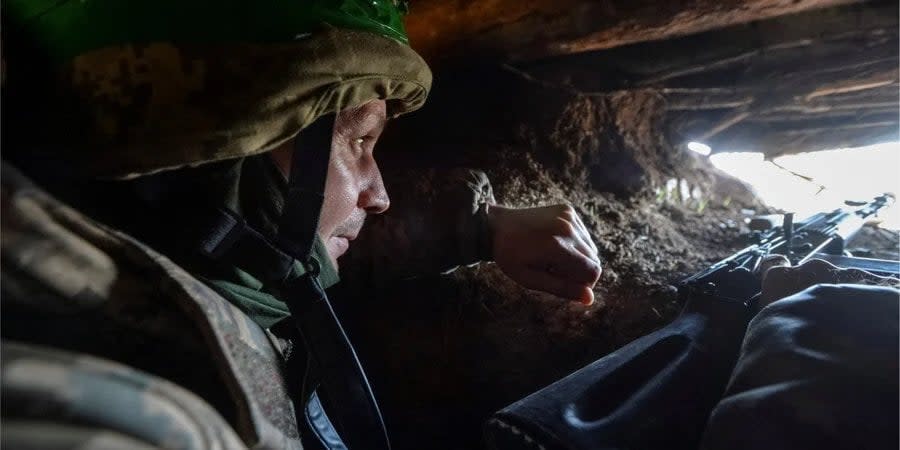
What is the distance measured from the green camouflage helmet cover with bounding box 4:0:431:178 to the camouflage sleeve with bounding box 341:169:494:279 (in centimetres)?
77

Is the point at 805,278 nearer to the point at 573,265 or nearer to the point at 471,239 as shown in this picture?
the point at 573,265

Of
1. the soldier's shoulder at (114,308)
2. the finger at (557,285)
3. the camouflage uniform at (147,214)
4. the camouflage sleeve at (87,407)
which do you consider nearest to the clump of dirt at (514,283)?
the finger at (557,285)

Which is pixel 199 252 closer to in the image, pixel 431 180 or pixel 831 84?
pixel 431 180

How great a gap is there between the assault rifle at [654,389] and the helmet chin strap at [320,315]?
321 millimetres

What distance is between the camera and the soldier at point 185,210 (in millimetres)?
509

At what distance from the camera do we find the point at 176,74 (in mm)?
791

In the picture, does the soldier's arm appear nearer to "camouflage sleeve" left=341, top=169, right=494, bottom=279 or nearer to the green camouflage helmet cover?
"camouflage sleeve" left=341, top=169, right=494, bottom=279

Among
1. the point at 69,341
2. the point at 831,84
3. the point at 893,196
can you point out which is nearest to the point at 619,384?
the point at 69,341

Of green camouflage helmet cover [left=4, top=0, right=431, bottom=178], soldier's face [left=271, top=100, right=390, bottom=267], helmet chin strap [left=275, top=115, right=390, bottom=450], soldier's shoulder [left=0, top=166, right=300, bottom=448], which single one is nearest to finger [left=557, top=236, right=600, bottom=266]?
soldier's face [left=271, top=100, right=390, bottom=267]

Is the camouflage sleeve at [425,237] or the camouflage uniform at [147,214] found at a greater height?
the camouflage uniform at [147,214]

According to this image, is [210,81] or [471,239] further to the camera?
[471,239]

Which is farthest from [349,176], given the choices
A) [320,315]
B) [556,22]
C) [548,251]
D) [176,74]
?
[556,22]

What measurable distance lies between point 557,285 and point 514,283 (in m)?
0.39

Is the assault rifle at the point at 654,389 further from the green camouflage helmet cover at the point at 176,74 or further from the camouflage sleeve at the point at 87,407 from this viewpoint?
the green camouflage helmet cover at the point at 176,74
